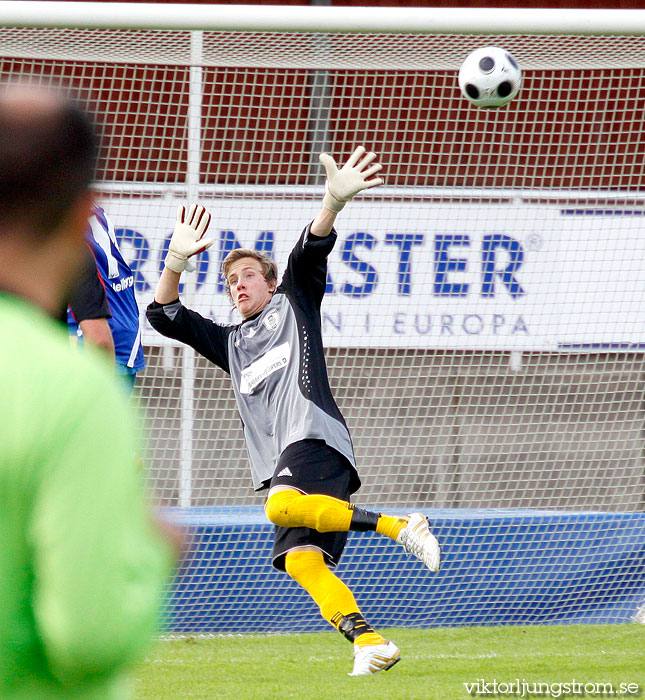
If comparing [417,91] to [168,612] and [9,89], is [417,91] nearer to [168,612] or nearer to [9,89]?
[168,612]

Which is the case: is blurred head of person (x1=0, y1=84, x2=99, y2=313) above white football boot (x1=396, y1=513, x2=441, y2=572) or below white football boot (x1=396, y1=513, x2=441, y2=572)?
above

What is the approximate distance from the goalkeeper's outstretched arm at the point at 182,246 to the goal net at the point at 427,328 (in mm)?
719

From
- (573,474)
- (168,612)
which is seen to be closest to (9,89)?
(168,612)

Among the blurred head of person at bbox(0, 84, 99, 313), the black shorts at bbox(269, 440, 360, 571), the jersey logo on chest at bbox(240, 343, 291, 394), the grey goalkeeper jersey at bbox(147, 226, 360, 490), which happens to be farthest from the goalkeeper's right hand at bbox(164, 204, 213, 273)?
the blurred head of person at bbox(0, 84, 99, 313)

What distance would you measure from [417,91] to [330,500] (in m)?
4.85

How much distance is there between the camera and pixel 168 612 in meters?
5.25

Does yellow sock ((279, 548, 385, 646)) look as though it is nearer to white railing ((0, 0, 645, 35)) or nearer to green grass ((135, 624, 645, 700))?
green grass ((135, 624, 645, 700))

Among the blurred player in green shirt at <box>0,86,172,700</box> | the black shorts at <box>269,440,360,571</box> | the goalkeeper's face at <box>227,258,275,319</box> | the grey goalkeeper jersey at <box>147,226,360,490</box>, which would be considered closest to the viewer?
the blurred player in green shirt at <box>0,86,172,700</box>

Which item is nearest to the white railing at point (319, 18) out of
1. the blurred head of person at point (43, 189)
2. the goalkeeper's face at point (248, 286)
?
the goalkeeper's face at point (248, 286)

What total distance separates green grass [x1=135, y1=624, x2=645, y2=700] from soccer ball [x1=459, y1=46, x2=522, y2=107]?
2.53m

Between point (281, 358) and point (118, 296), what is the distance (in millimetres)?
812

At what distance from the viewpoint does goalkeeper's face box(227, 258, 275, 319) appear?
13.8 feet

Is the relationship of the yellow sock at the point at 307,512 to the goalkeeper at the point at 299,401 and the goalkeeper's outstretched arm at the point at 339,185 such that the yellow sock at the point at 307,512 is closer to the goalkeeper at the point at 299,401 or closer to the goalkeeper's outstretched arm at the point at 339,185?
the goalkeeper at the point at 299,401

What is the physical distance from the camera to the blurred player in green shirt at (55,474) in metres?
0.85
